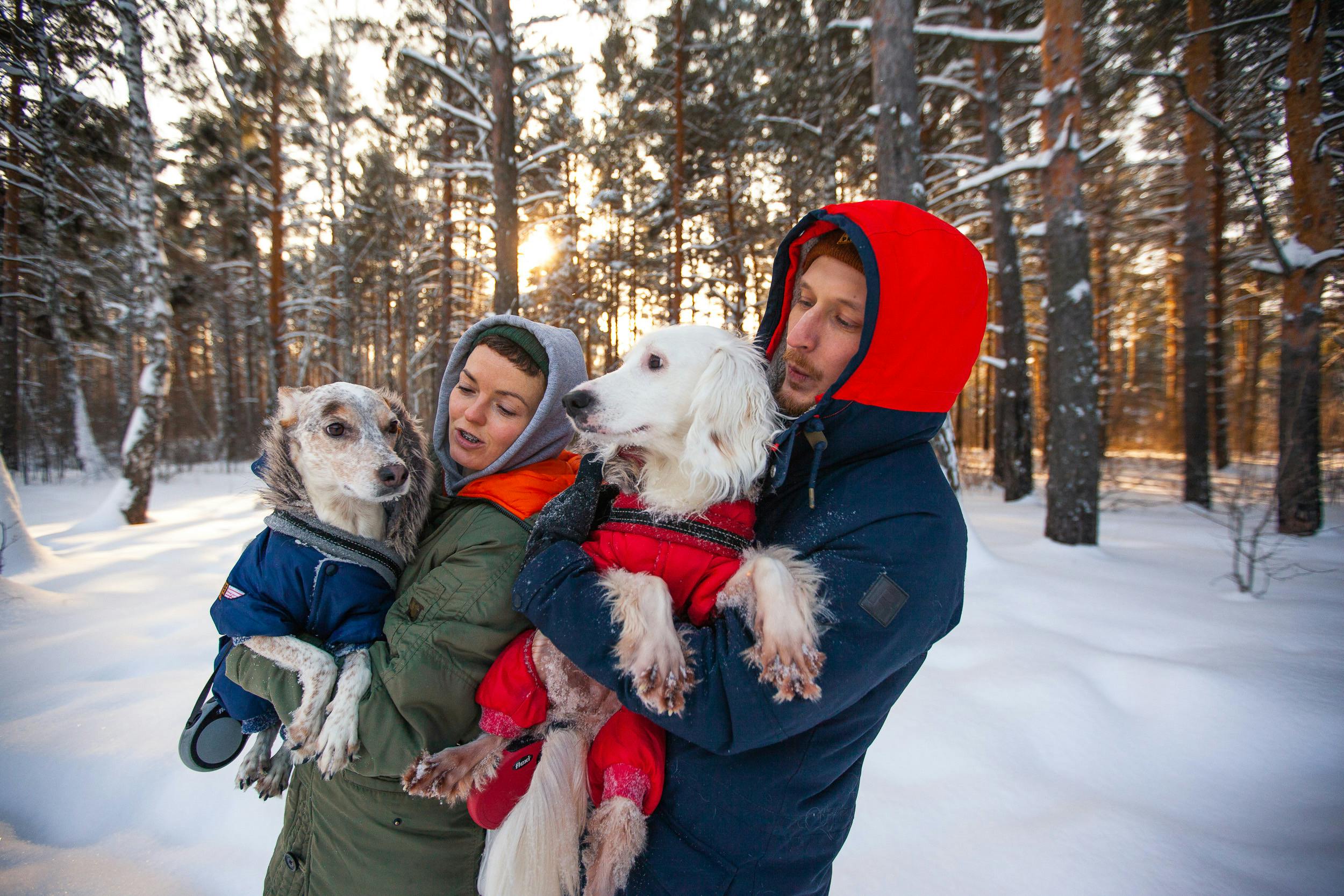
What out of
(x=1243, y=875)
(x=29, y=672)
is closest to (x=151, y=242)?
(x=29, y=672)

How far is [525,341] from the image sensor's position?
1822 mm

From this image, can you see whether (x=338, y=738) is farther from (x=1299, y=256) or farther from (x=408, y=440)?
(x=1299, y=256)

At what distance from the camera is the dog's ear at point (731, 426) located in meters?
1.54

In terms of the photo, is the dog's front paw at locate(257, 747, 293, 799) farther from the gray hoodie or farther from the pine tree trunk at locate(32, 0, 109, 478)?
the pine tree trunk at locate(32, 0, 109, 478)

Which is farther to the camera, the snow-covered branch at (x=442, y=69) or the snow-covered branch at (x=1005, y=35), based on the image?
the snow-covered branch at (x=442, y=69)

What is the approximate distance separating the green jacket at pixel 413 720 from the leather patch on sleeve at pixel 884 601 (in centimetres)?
89

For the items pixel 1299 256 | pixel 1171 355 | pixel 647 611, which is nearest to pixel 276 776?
Answer: pixel 647 611

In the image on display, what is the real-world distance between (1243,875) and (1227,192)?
43.5ft

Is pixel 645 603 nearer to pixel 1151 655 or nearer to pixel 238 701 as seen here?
pixel 238 701

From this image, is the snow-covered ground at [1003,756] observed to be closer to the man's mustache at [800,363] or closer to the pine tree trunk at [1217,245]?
the man's mustache at [800,363]

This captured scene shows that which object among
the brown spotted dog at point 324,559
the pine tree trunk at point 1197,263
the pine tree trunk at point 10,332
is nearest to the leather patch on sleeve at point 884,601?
the brown spotted dog at point 324,559

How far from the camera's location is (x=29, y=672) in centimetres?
314

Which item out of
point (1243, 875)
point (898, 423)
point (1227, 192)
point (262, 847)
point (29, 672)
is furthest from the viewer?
point (1227, 192)

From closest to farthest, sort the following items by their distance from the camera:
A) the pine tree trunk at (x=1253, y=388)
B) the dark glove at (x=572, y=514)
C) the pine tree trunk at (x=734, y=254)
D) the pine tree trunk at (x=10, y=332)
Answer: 1. the dark glove at (x=572, y=514)
2. the pine tree trunk at (x=10, y=332)
3. the pine tree trunk at (x=1253, y=388)
4. the pine tree trunk at (x=734, y=254)
